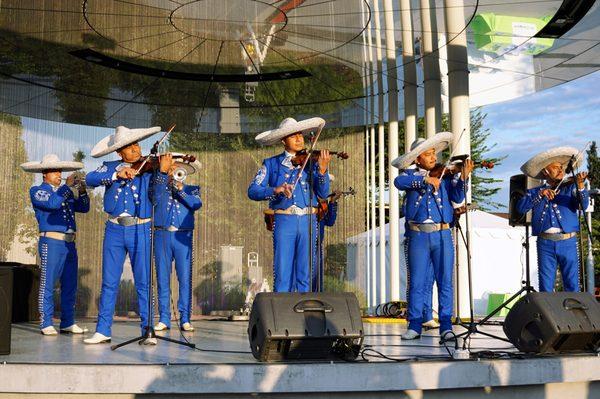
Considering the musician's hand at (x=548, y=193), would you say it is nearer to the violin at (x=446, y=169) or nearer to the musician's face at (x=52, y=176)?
the violin at (x=446, y=169)

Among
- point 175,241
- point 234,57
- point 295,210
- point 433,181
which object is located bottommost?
point 175,241

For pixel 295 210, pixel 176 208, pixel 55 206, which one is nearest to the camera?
pixel 295 210

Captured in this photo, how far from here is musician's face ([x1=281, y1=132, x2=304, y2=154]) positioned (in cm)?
545

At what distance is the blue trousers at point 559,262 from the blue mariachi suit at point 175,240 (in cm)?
323

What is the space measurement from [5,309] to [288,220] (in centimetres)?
200

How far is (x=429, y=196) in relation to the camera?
5.72m

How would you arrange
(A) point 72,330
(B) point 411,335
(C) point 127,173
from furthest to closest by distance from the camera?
(A) point 72,330
(B) point 411,335
(C) point 127,173

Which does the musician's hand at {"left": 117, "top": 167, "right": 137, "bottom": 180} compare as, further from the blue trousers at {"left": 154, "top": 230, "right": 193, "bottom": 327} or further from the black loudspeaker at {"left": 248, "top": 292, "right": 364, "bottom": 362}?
the blue trousers at {"left": 154, "top": 230, "right": 193, "bottom": 327}

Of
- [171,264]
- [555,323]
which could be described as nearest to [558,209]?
[555,323]

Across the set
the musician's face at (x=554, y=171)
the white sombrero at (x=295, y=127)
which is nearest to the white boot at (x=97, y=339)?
the white sombrero at (x=295, y=127)

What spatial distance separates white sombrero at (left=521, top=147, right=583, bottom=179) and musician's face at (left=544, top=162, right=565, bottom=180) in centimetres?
4

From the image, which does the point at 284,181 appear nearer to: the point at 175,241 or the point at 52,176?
the point at 175,241

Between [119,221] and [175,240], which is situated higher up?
[119,221]

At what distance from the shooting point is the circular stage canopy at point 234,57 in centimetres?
931
